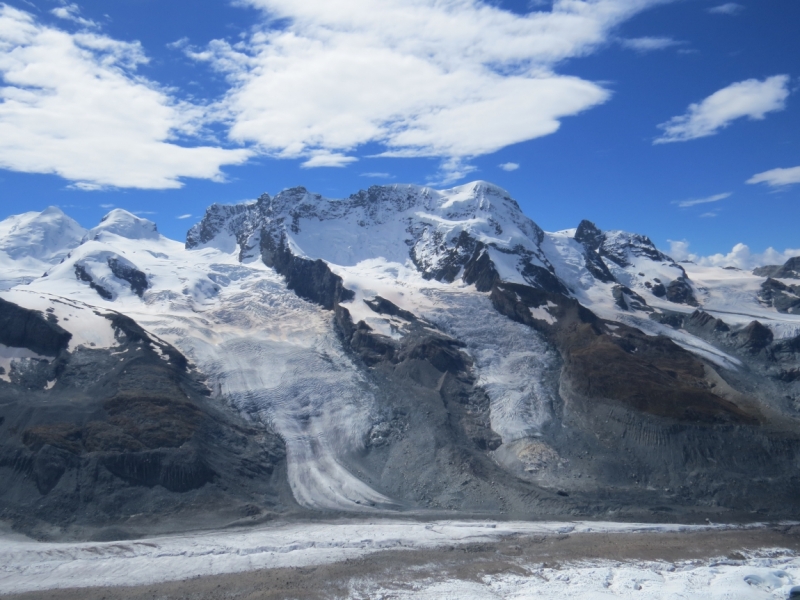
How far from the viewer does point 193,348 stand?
10656 cm

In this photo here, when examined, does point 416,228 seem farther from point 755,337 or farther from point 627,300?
point 755,337

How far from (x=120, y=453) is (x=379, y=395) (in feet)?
116

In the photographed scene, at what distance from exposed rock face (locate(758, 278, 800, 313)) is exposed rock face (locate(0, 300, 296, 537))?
A: 5844 inches

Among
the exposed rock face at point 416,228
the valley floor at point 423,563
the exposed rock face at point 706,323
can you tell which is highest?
the exposed rock face at point 416,228

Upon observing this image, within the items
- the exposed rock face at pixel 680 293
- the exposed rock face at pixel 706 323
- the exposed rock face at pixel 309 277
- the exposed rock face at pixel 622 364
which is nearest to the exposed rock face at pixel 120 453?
the exposed rock face at pixel 622 364

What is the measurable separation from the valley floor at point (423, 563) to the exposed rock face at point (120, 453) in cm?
478

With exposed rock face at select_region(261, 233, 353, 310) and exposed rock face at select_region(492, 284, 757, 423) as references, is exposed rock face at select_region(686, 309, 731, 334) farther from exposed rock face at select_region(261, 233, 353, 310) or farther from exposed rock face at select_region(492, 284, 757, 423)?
exposed rock face at select_region(261, 233, 353, 310)

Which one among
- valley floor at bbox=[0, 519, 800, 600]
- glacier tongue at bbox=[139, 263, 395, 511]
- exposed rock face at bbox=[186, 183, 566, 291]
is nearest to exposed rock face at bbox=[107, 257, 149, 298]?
glacier tongue at bbox=[139, 263, 395, 511]

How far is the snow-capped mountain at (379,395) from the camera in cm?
6644

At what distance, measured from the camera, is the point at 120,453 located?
67.5m

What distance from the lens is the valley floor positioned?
47938 mm

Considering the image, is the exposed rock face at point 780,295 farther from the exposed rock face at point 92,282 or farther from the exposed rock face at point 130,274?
the exposed rock face at point 92,282

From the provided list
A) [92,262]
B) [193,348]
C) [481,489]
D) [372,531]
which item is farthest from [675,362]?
[92,262]

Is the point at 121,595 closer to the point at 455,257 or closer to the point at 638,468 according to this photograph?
the point at 638,468
